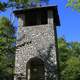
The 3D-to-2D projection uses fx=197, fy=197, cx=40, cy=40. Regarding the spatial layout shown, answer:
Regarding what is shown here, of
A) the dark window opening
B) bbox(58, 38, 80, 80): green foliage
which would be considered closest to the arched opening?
the dark window opening

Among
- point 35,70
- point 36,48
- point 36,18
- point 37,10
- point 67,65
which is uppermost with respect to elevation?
point 37,10

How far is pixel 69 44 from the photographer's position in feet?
87.1

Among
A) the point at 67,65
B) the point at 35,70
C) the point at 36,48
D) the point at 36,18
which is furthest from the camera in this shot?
the point at 67,65

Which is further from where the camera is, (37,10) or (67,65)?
(67,65)

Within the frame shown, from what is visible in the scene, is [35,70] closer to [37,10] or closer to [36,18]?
[36,18]

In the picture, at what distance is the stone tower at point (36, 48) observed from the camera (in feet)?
34.1

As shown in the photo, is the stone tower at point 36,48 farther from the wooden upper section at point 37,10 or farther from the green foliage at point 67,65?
the green foliage at point 67,65

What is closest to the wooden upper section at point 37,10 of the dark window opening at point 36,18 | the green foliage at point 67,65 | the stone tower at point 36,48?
the stone tower at point 36,48

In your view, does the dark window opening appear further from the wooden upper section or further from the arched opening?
the arched opening

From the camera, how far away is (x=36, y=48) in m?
10.8

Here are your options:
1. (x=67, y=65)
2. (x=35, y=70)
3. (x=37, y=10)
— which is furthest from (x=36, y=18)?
(x=67, y=65)

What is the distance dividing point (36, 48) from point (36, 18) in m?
2.60

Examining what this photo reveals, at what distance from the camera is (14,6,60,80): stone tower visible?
34.1ft

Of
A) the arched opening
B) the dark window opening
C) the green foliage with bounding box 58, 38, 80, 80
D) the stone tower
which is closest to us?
the stone tower
